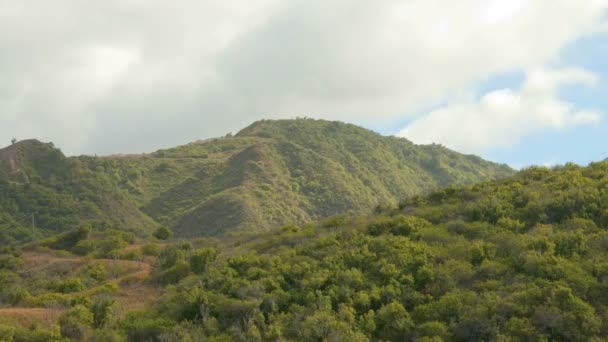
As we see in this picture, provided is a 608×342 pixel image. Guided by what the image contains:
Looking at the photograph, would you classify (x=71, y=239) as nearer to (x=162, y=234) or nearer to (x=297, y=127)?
(x=162, y=234)

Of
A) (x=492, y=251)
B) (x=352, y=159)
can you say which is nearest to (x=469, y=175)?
(x=352, y=159)

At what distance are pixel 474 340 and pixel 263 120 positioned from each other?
139 m

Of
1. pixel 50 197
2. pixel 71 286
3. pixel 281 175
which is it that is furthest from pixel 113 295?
pixel 281 175

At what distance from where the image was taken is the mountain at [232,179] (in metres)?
75.2

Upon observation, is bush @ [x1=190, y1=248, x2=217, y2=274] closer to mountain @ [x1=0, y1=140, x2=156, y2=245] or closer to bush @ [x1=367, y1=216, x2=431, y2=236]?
bush @ [x1=367, y1=216, x2=431, y2=236]

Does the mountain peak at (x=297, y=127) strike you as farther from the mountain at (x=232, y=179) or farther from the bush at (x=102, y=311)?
the bush at (x=102, y=311)

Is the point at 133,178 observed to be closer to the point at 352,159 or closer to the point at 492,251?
the point at 352,159

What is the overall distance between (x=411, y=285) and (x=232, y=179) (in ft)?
263

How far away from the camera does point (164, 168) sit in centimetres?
11756

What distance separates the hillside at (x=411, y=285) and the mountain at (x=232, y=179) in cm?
4892

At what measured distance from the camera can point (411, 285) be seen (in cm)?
1709

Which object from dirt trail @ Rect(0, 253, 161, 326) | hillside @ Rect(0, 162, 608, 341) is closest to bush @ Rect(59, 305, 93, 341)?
hillside @ Rect(0, 162, 608, 341)

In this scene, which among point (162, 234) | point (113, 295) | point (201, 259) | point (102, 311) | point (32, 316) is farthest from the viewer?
point (162, 234)

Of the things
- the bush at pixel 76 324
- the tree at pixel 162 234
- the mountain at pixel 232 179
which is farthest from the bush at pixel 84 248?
the mountain at pixel 232 179
